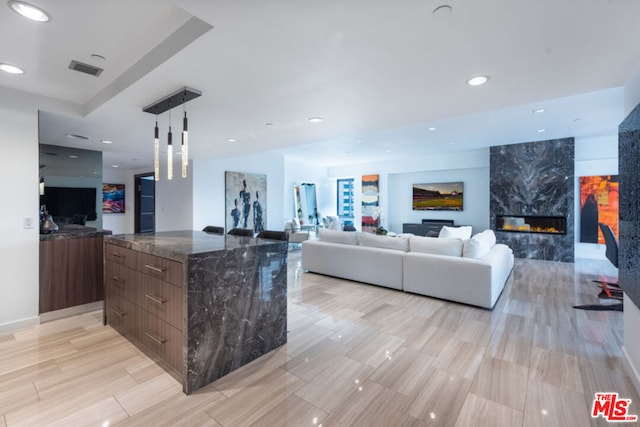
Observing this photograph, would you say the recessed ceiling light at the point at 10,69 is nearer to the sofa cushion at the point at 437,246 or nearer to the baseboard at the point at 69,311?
the baseboard at the point at 69,311

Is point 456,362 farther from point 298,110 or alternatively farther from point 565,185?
point 565,185

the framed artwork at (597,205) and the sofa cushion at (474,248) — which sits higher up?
the framed artwork at (597,205)

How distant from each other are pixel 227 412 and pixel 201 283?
81cm

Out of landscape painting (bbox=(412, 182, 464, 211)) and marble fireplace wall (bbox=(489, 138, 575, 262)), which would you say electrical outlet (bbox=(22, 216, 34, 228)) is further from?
landscape painting (bbox=(412, 182, 464, 211))

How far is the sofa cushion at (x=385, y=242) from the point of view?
14.1 ft

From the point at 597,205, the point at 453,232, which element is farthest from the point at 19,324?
the point at 597,205

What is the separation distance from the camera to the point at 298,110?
3.06 metres

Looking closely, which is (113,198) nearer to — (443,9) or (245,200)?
(245,200)

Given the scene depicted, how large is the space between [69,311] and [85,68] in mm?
2713

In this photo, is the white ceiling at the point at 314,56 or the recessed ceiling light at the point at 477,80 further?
the recessed ceiling light at the point at 477,80

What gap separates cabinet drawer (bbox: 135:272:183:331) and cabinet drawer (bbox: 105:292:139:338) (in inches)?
8.0

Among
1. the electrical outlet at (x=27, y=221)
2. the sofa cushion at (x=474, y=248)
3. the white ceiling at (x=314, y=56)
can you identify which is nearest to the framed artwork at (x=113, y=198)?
the white ceiling at (x=314, y=56)

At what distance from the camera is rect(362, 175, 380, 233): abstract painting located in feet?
32.0

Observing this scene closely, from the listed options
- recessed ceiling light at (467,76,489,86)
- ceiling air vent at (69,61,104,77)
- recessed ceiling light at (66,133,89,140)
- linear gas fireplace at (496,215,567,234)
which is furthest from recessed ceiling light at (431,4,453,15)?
linear gas fireplace at (496,215,567,234)
